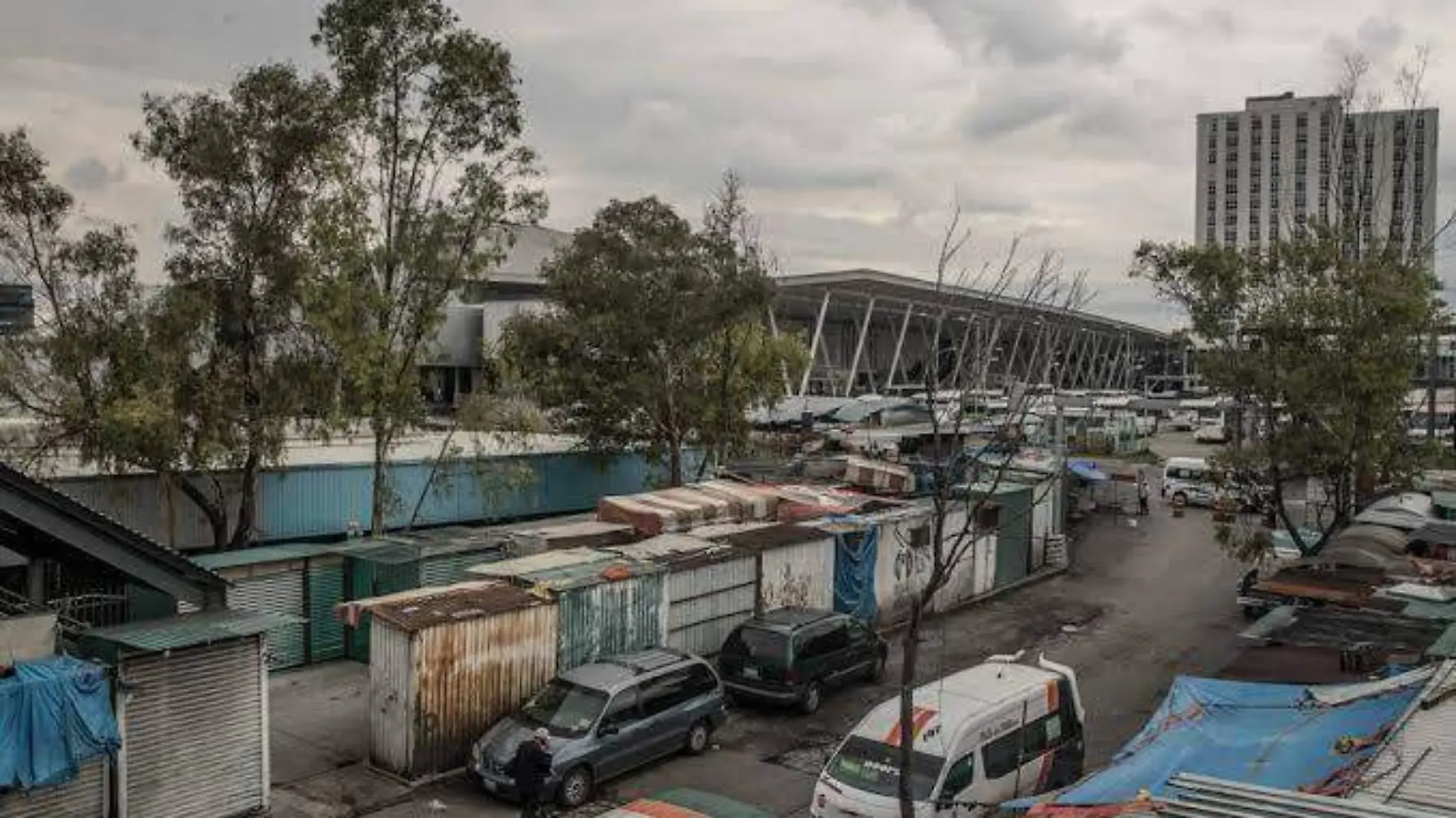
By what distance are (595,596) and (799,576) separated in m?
5.38

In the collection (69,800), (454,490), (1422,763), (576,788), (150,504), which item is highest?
(150,504)

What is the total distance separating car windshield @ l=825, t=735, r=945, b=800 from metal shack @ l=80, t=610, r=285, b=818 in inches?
262

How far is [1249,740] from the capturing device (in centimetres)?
1084

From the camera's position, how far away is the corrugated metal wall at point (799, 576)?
65.5ft

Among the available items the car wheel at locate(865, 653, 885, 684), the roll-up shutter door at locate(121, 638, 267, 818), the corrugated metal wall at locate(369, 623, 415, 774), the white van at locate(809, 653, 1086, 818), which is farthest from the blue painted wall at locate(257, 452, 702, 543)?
the white van at locate(809, 653, 1086, 818)

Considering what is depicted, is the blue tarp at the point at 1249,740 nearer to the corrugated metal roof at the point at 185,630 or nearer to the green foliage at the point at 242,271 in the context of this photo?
the corrugated metal roof at the point at 185,630

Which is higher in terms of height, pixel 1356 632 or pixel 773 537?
pixel 773 537

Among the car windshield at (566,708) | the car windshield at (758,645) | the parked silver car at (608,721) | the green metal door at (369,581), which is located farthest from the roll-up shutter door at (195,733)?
the car windshield at (758,645)

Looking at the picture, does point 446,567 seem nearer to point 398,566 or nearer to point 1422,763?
point 398,566

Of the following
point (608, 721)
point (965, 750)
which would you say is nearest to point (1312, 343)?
point (965, 750)

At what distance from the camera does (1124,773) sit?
32.9ft

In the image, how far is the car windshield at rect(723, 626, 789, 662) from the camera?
1711 centimetres

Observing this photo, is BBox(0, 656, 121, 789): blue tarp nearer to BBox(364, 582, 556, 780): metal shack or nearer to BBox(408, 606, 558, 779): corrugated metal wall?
BBox(364, 582, 556, 780): metal shack

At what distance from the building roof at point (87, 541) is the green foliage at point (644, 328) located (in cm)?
1657
